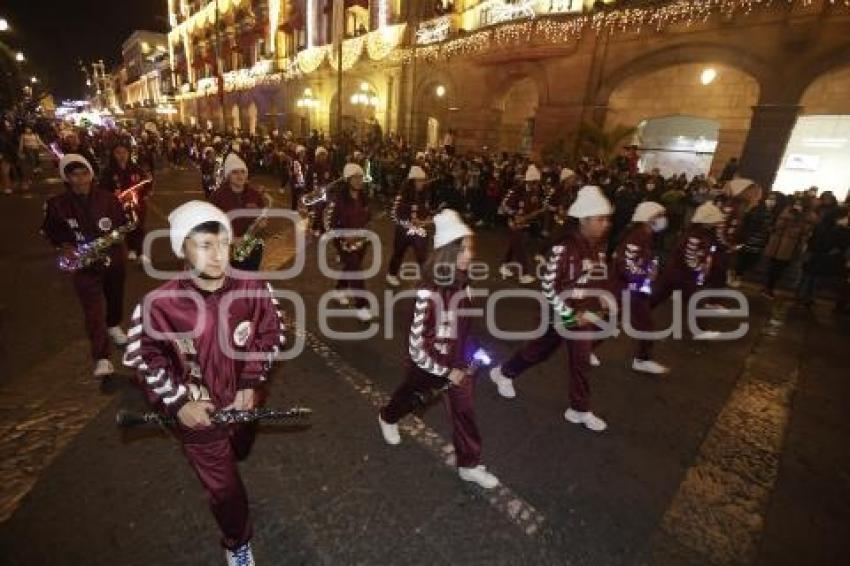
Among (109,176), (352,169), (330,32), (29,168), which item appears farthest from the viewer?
(330,32)

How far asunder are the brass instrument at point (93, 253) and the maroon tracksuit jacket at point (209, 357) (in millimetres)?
2868

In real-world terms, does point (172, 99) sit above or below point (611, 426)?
above

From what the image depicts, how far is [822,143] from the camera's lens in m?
13.4

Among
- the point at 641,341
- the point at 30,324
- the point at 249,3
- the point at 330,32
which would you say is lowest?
the point at 30,324

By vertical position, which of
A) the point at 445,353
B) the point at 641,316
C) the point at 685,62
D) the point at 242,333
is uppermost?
the point at 685,62

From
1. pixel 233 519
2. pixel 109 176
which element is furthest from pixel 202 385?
pixel 109 176

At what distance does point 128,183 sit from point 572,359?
8671 millimetres

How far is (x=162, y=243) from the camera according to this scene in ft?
33.7

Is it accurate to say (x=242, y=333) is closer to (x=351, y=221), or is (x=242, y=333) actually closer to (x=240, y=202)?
(x=240, y=202)

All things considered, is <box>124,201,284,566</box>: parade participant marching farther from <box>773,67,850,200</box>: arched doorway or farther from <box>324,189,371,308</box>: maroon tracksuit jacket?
<box>773,67,850,200</box>: arched doorway

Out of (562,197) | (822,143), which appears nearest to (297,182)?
(562,197)

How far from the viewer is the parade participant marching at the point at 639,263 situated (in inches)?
201

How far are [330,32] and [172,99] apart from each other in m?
45.3

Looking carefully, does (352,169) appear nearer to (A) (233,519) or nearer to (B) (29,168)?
(A) (233,519)
